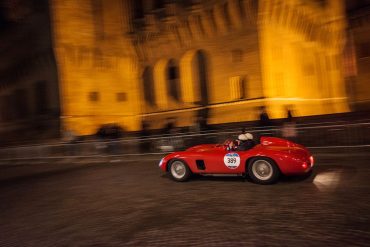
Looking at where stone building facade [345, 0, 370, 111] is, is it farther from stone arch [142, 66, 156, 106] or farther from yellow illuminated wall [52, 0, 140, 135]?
yellow illuminated wall [52, 0, 140, 135]

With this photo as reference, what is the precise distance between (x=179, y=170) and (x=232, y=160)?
1.52m

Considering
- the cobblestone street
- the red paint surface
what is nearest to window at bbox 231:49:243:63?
the cobblestone street

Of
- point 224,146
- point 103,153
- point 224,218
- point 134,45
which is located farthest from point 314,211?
point 134,45

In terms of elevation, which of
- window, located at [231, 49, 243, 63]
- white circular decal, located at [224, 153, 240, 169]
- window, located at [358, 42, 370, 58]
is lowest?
white circular decal, located at [224, 153, 240, 169]

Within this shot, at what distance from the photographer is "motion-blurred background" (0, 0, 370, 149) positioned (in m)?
27.9

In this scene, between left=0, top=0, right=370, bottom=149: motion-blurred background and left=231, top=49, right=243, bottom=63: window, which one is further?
left=231, top=49, right=243, bottom=63: window

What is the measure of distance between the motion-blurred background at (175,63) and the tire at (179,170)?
59.3ft

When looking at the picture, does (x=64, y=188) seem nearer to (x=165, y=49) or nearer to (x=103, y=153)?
(x=103, y=153)

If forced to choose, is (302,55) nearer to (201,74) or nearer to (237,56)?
(237,56)

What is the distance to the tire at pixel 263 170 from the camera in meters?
7.82

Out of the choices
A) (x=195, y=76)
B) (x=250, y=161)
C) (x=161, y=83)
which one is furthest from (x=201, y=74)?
(x=250, y=161)

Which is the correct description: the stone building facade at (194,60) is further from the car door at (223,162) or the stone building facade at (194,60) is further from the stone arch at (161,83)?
the car door at (223,162)

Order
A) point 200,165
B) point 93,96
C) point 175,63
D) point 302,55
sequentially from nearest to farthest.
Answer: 1. point 200,165
2. point 302,55
3. point 175,63
4. point 93,96

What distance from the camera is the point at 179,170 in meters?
9.24
